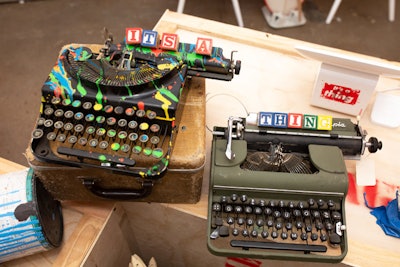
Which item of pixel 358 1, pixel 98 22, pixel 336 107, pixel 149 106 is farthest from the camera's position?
pixel 358 1

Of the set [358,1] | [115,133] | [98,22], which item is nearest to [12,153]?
[98,22]

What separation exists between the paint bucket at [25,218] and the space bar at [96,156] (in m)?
0.18

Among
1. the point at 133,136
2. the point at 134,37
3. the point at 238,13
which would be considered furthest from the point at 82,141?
the point at 238,13

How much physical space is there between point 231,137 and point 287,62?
602 mm

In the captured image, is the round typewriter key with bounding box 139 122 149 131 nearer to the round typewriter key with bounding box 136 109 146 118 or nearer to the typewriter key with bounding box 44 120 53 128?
the round typewriter key with bounding box 136 109 146 118

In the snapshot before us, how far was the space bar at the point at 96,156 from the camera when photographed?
990mm

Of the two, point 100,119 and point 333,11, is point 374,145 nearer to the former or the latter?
point 100,119

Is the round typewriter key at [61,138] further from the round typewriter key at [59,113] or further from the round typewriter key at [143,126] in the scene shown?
the round typewriter key at [143,126]

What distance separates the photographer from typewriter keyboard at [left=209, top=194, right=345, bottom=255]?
3.42 feet

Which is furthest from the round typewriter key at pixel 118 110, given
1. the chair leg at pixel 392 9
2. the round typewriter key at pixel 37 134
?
the chair leg at pixel 392 9

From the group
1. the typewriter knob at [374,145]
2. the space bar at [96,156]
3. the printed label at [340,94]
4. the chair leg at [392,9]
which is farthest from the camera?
the chair leg at [392,9]

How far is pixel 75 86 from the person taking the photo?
1.08m

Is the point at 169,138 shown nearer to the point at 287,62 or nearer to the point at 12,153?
the point at 287,62

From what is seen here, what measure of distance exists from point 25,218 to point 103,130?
1.03ft
